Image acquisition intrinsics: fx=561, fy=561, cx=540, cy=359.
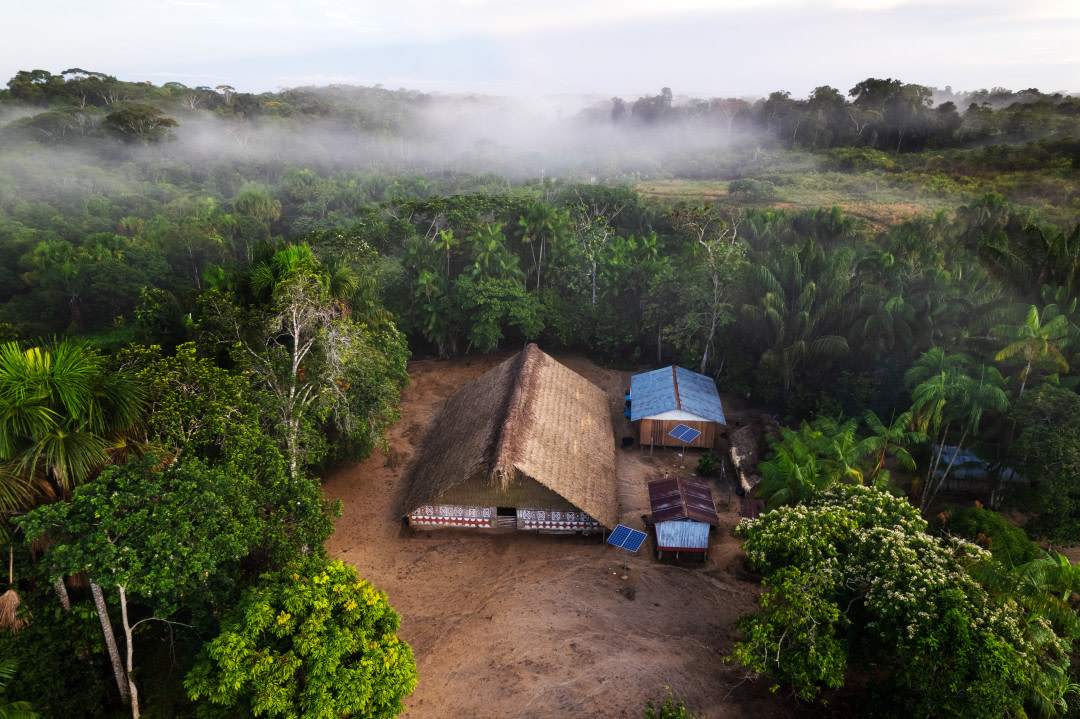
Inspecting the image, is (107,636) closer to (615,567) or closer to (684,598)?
(615,567)

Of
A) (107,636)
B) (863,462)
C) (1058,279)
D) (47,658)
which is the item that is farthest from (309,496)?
(1058,279)

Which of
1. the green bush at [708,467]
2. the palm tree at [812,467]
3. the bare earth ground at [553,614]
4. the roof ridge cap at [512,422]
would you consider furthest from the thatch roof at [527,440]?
the palm tree at [812,467]

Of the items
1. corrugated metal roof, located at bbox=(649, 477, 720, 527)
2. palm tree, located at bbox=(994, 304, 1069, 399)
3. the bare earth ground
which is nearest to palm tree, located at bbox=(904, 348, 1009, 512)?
palm tree, located at bbox=(994, 304, 1069, 399)

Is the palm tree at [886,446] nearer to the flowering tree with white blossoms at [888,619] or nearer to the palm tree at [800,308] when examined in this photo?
the flowering tree with white blossoms at [888,619]

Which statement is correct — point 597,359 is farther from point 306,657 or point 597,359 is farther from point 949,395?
point 306,657

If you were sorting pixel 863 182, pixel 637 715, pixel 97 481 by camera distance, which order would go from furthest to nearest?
pixel 863 182, pixel 637 715, pixel 97 481

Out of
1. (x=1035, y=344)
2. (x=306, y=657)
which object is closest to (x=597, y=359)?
(x=1035, y=344)
